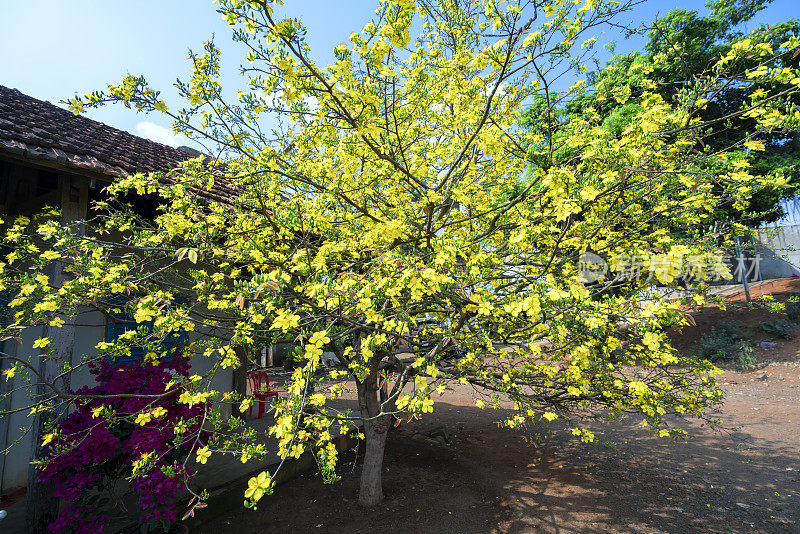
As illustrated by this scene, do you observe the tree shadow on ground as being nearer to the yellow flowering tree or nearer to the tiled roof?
the yellow flowering tree

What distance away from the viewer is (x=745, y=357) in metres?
9.80

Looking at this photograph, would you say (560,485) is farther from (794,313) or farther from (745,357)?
(794,313)

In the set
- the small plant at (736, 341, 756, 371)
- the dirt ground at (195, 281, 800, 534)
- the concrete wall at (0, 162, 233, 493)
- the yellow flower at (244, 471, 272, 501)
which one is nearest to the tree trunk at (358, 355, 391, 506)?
the dirt ground at (195, 281, 800, 534)

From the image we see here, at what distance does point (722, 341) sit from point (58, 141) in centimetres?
1532

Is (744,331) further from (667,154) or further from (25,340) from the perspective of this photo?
(25,340)

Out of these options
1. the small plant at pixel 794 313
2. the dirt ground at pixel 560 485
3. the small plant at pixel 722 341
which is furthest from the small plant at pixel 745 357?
the dirt ground at pixel 560 485

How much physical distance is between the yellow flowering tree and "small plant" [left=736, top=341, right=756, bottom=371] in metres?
8.38

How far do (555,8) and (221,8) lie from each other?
2262mm

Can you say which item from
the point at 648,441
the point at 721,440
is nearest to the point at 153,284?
the point at 648,441

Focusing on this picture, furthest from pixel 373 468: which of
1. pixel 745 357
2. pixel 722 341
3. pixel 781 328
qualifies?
pixel 781 328

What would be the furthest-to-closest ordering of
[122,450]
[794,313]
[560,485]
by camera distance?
[794,313] < [560,485] < [122,450]

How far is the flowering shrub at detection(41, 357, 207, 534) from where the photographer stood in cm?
296

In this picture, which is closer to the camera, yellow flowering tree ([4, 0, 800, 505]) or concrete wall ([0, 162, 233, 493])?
yellow flowering tree ([4, 0, 800, 505])

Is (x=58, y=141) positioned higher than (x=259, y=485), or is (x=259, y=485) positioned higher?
(x=58, y=141)
